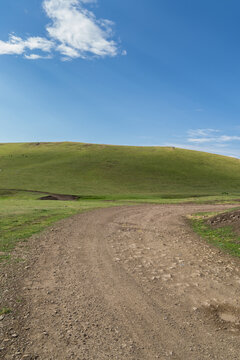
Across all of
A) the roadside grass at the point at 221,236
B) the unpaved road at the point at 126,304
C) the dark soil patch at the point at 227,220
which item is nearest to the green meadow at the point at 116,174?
the dark soil patch at the point at 227,220

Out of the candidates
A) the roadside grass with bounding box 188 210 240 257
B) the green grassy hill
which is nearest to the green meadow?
the green grassy hill

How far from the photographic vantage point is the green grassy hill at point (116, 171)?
77.1 m

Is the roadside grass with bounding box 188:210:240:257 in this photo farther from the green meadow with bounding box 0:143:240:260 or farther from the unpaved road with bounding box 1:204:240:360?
the green meadow with bounding box 0:143:240:260

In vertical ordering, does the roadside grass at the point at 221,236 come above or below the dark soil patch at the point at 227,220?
below

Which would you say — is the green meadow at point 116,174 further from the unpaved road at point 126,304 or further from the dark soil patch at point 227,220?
the unpaved road at point 126,304

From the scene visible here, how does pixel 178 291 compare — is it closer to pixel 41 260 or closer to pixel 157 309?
pixel 157 309

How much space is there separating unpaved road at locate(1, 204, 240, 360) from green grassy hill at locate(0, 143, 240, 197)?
50601mm

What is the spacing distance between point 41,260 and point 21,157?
11592 centimetres

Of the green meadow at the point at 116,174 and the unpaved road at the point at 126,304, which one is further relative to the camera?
the green meadow at the point at 116,174

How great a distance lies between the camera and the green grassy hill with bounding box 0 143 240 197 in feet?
253

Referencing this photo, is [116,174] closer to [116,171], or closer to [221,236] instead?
[116,171]

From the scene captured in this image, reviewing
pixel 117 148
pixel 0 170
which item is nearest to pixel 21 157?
pixel 0 170

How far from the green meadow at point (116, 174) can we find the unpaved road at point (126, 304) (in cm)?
3777

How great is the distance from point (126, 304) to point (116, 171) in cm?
9056
